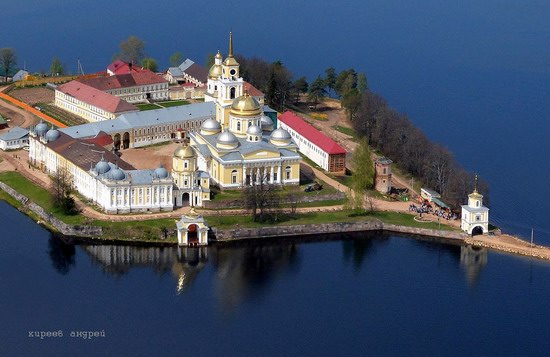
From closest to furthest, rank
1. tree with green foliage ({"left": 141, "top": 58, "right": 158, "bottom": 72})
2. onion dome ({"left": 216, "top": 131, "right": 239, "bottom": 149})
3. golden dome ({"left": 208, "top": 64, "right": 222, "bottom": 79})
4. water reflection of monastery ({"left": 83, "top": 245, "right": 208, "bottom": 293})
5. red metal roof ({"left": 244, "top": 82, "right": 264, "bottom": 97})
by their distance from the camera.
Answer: water reflection of monastery ({"left": 83, "top": 245, "right": 208, "bottom": 293}) → onion dome ({"left": 216, "top": 131, "right": 239, "bottom": 149}) → golden dome ({"left": 208, "top": 64, "right": 222, "bottom": 79}) → red metal roof ({"left": 244, "top": 82, "right": 264, "bottom": 97}) → tree with green foliage ({"left": 141, "top": 58, "right": 158, "bottom": 72})

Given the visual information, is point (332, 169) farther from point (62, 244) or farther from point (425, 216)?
point (62, 244)

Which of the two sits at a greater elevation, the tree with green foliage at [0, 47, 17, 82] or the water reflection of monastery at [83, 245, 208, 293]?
the tree with green foliage at [0, 47, 17, 82]

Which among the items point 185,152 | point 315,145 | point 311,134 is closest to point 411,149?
point 315,145

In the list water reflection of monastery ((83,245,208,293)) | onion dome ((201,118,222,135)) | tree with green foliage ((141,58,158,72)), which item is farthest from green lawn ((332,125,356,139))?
water reflection of monastery ((83,245,208,293))

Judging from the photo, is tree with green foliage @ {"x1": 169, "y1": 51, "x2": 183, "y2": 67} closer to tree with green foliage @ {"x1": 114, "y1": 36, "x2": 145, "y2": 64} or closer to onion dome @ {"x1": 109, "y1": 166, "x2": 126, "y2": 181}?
tree with green foliage @ {"x1": 114, "y1": 36, "x2": 145, "y2": 64}

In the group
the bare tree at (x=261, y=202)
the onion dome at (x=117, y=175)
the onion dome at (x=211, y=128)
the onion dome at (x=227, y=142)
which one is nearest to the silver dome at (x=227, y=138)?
the onion dome at (x=227, y=142)

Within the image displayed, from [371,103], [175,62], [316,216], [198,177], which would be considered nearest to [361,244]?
[316,216]

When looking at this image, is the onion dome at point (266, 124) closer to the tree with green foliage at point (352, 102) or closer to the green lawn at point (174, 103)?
the tree with green foliage at point (352, 102)
